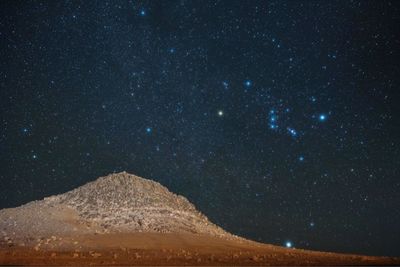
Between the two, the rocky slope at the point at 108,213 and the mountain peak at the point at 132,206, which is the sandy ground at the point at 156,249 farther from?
the mountain peak at the point at 132,206

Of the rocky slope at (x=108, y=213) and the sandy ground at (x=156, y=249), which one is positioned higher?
the rocky slope at (x=108, y=213)

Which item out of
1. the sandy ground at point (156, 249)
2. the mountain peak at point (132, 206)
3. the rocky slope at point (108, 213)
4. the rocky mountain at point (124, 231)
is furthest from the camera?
the mountain peak at point (132, 206)

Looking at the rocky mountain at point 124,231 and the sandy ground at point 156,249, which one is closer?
the sandy ground at point 156,249

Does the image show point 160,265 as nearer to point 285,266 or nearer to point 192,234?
point 285,266

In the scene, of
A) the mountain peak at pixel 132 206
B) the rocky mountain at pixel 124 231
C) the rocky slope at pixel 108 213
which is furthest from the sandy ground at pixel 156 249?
the mountain peak at pixel 132 206

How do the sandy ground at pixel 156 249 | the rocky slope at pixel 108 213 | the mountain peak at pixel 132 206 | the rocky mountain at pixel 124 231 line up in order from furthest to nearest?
the mountain peak at pixel 132 206
the rocky slope at pixel 108 213
the rocky mountain at pixel 124 231
the sandy ground at pixel 156 249

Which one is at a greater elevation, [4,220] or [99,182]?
[99,182]

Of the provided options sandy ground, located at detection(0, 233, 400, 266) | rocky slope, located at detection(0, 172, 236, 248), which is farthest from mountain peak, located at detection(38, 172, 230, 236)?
sandy ground, located at detection(0, 233, 400, 266)

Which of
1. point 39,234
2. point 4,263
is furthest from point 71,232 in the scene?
point 4,263

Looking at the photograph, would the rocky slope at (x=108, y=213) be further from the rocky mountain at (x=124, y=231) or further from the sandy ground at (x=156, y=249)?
the sandy ground at (x=156, y=249)

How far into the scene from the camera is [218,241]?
1615 inches

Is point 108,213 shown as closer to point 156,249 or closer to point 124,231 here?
point 124,231

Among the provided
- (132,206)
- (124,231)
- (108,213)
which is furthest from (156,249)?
(132,206)

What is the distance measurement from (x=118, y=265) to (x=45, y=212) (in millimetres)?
25466
